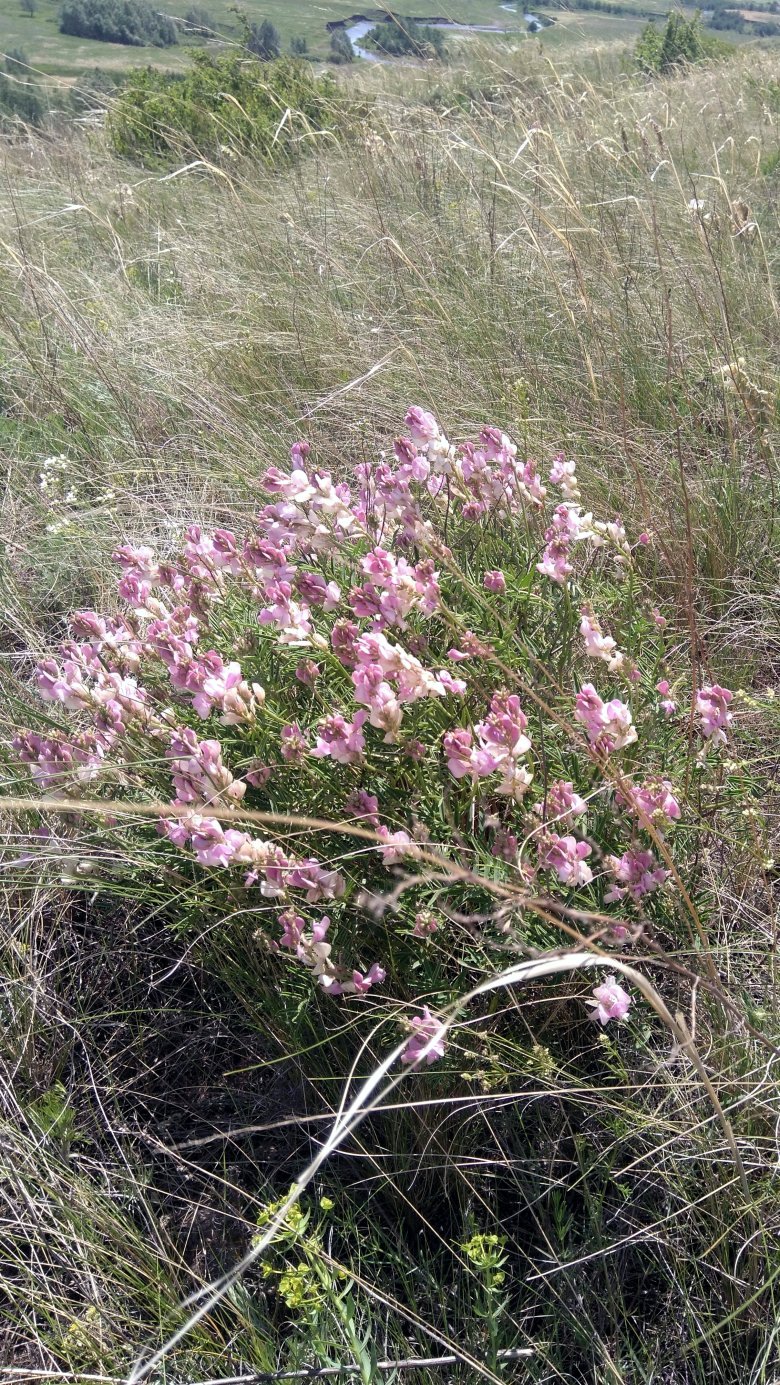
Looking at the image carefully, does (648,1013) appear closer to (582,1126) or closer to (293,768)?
(582,1126)

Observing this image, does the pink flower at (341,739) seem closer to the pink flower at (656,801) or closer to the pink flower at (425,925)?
the pink flower at (425,925)

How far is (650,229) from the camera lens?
3898 mm

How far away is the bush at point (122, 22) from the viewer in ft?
22.6

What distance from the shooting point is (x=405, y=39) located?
25.1 ft

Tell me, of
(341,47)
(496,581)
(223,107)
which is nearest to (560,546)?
(496,581)

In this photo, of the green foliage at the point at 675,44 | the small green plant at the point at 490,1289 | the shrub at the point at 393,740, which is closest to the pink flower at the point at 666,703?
the shrub at the point at 393,740

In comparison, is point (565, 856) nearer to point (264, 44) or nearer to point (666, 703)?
point (666, 703)

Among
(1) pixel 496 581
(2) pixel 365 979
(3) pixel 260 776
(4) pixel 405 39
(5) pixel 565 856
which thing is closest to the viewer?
(5) pixel 565 856

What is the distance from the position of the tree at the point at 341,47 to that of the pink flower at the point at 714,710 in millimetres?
8510

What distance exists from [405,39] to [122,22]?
2832 mm

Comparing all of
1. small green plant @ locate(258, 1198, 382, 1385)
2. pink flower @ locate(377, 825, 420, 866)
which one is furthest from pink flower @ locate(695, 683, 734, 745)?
small green plant @ locate(258, 1198, 382, 1385)

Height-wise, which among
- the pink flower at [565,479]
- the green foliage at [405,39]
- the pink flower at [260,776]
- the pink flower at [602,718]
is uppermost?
the green foliage at [405,39]

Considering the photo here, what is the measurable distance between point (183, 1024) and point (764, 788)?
1233 mm

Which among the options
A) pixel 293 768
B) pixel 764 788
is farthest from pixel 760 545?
pixel 293 768
